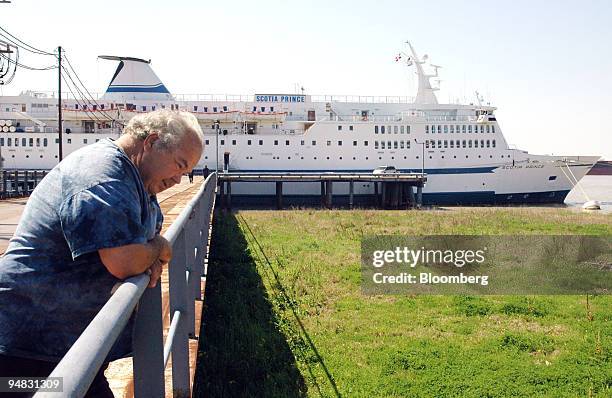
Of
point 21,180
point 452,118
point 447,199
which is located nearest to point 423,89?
point 452,118

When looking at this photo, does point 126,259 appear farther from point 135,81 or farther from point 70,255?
point 135,81

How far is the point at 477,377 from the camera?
5.52 metres

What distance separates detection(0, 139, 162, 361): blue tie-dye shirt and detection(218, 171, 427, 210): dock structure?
28.7 meters

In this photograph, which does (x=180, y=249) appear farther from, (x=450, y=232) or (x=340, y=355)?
(x=450, y=232)

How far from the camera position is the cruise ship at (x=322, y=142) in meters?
38.6

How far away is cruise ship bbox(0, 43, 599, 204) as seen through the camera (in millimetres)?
38562

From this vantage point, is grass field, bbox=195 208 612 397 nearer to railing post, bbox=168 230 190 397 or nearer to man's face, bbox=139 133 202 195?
railing post, bbox=168 230 190 397

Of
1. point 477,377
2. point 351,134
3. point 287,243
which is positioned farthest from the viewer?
point 351,134

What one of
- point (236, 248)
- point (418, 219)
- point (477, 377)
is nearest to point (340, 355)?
point (477, 377)

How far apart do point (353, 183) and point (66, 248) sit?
1342 inches

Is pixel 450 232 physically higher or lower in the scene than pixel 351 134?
lower

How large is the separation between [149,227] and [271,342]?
15.1 ft

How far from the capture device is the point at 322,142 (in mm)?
39062

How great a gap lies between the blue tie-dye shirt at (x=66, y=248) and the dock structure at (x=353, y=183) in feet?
94.2
